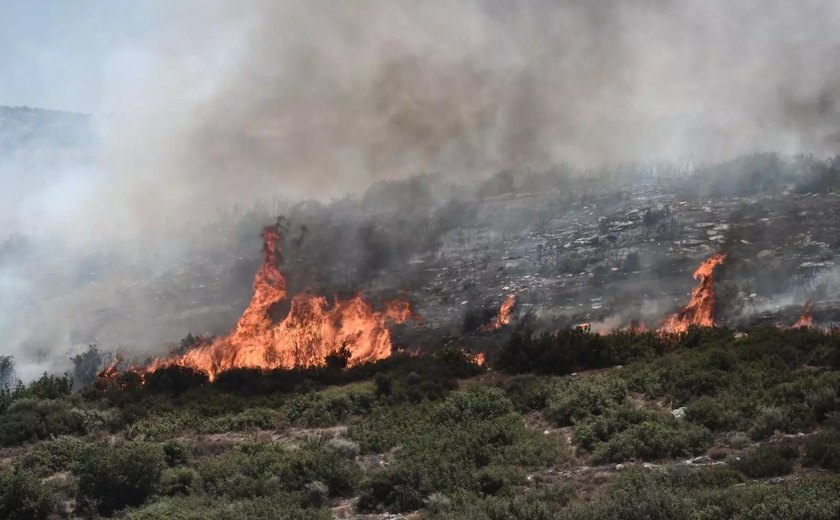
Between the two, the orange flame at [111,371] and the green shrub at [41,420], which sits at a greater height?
the orange flame at [111,371]

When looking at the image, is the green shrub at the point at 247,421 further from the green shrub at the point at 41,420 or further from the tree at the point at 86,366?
the tree at the point at 86,366

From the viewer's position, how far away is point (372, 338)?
1361 inches

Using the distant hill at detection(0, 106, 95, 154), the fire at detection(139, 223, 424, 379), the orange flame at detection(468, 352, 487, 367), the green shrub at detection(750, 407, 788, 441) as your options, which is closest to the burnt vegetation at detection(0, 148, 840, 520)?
the green shrub at detection(750, 407, 788, 441)

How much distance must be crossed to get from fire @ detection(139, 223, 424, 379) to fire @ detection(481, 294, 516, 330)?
11.2 feet

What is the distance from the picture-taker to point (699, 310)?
103ft

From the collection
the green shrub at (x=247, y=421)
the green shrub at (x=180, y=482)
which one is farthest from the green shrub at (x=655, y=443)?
the green shrub at (x=247, y=421)

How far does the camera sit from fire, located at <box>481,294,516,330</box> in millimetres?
33844

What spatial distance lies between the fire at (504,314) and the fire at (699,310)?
5.86 m

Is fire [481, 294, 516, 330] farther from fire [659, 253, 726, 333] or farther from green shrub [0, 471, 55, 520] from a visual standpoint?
green shrub [0, 471, 55, 520]

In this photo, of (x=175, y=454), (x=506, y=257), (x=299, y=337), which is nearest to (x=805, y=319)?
(x=506, y=257)

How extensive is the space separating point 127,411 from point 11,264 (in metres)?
24.4

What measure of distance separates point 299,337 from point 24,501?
50.3 feet

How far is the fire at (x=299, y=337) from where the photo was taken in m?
34.1

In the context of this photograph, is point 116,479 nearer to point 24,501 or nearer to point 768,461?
point 24,501
